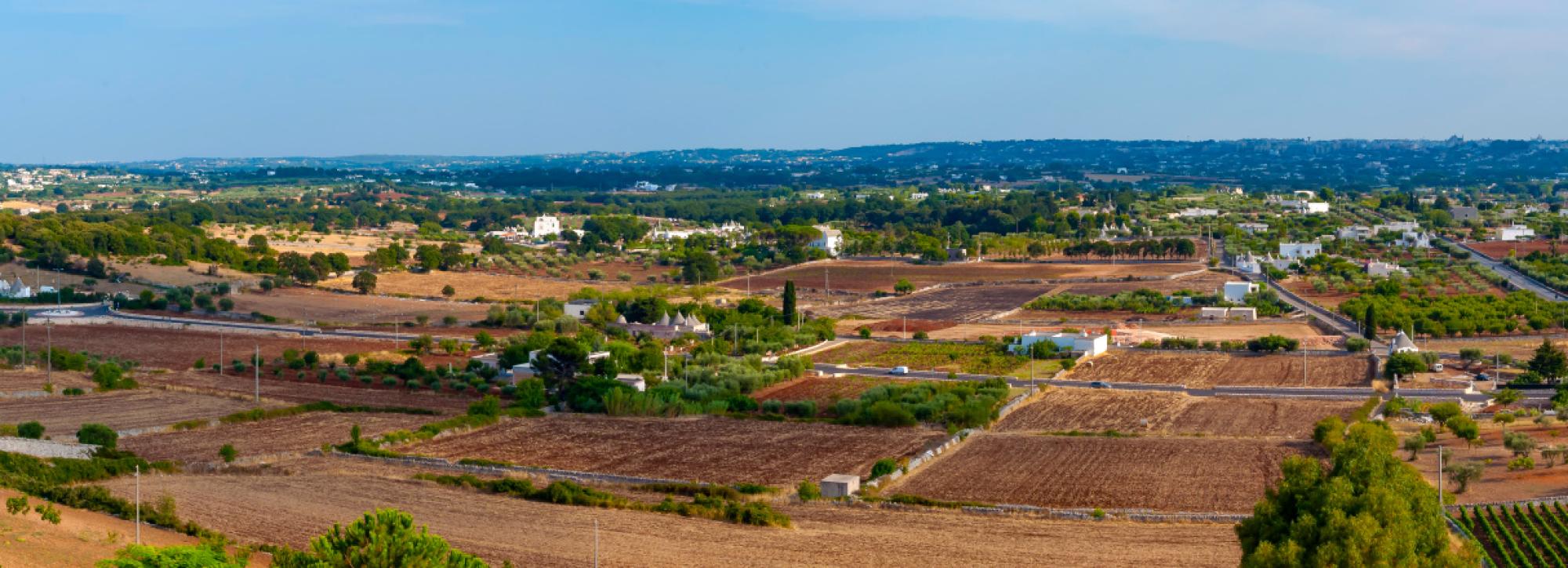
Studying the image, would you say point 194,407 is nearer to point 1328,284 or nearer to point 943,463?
point 943,463

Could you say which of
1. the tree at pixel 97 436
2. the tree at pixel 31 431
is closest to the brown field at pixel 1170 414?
the tree at pixel 97 436

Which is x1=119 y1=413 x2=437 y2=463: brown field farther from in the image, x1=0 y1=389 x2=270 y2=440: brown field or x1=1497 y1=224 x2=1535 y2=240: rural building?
x1=1497 y1=224 x2=1535 y2=240: rural building

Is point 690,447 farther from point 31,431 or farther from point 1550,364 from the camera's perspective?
point 1550,364

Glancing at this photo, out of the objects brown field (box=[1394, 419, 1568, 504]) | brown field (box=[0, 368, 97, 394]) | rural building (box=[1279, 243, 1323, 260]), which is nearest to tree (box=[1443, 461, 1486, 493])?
brown field (box=[1394, 419, 1568, 504])

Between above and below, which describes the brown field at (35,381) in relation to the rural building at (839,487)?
below

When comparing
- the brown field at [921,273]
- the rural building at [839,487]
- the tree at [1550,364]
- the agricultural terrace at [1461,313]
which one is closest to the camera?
the rural building at [839,487]

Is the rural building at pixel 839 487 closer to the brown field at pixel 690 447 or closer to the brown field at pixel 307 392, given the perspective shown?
the brown field at pixel 690 447

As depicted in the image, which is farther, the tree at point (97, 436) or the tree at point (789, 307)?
the tree at point (789, 307)

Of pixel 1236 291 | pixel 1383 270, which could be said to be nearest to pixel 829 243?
pixel 1383 270

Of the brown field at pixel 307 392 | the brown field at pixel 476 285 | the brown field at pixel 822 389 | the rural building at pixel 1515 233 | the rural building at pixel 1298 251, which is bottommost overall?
the brown field at pixel 307 392
